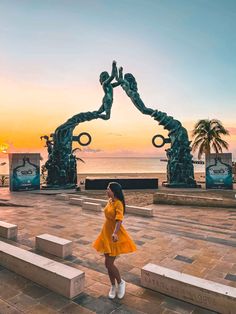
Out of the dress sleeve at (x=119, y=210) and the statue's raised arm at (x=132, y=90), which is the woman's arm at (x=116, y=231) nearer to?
the dress sleeve at (x=119, y=210)

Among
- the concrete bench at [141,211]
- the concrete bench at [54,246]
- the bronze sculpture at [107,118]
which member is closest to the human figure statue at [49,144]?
the bronze sculpture at [107,118]

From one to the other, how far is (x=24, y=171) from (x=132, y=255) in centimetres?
1757

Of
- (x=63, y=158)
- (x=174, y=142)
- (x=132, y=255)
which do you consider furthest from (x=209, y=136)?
(x=132, y=255)

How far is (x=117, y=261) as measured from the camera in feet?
20.5

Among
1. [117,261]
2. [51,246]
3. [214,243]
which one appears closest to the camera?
[117,261]

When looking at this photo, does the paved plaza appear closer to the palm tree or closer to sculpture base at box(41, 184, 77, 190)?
sculpture base at box(41, 184, 77, 190)

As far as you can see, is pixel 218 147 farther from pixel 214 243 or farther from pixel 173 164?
pixel 214 243

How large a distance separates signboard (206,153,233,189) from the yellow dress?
21.3 meters

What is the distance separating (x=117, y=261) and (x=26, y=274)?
2.14m

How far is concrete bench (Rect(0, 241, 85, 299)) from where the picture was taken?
4664 millimetres

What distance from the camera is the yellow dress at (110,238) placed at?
14.4ft

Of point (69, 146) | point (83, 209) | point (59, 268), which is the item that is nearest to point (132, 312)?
point (59, 268)

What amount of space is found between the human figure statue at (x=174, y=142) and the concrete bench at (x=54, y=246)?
20401mm

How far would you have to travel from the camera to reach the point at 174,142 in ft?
86.2
